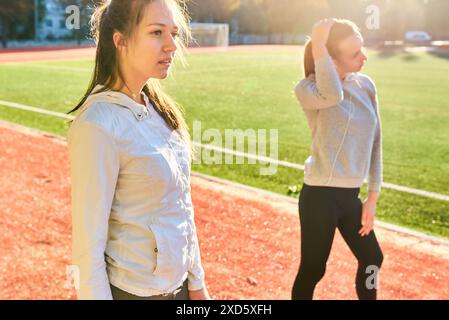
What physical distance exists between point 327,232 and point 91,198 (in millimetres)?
1854

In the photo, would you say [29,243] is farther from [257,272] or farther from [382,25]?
[382,25]

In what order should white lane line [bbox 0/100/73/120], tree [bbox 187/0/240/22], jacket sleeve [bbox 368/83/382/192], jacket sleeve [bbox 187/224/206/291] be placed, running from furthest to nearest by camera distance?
tree [bbox 187/0/240/22] → white lane line [bbox 0/100/73/120] → jacket sleeve [bbox 368/83/382/192] → jacket sleeve [bbox 187/224/206/291]

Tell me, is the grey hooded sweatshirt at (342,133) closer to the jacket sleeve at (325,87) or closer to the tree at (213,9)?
the jacket sleeve at (325,87)

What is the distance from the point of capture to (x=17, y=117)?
1305 cm

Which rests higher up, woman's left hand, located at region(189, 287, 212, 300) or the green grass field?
woman's left hand, located at region(189, 287, 212, 300)

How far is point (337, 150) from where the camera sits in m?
3.36

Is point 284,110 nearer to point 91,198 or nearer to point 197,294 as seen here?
point 197,294

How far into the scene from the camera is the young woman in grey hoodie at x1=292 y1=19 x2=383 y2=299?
329cm

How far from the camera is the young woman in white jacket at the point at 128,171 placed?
6.20ft

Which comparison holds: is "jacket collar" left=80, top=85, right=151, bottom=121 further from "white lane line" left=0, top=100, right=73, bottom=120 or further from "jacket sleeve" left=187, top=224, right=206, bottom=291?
"white lane line" left=0, top=100, right=73, bottom=120

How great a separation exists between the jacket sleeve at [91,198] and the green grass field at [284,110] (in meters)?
2.37

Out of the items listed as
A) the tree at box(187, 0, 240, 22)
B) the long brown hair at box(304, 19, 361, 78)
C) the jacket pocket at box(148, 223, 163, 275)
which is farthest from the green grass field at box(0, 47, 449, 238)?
the tree at box(187, 0, 240, 22)

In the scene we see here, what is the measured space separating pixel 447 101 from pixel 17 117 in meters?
12.5

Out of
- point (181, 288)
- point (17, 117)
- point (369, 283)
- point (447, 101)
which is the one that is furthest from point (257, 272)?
point (447, 101)
